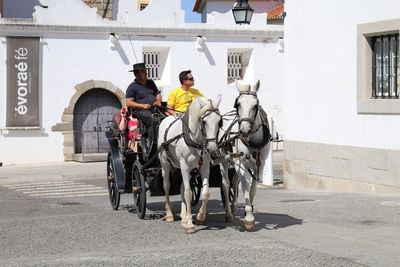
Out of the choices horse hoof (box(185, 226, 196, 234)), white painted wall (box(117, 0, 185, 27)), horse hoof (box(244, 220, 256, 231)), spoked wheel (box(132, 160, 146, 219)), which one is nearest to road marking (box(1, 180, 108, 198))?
spoked wheel (box(132, 160, 146, 219))

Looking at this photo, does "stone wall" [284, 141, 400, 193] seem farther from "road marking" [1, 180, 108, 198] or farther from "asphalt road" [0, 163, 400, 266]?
"road marking" [1, 180, 108, 198]

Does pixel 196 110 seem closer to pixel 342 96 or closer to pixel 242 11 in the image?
pixel 342 96

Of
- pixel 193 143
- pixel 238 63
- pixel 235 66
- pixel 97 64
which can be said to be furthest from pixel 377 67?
pixel 238 63

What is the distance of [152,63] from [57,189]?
10907 mm

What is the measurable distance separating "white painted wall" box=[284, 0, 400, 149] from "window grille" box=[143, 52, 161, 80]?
1130cm

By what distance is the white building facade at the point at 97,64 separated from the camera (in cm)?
2630

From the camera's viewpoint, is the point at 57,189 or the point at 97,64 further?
the point at 97,64

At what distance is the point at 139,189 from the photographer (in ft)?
36.7

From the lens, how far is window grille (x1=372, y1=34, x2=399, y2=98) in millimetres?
14203

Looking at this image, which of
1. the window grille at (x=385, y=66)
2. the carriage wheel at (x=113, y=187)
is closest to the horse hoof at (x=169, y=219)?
the carriage wheel at (x=113, y=187)

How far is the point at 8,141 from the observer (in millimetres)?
26188

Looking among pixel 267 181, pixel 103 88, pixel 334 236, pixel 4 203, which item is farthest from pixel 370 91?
pixel 103 88

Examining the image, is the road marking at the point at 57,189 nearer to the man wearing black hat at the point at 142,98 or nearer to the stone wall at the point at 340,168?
the stone wall at the point at 340,168

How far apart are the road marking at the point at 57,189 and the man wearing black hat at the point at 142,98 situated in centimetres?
562
